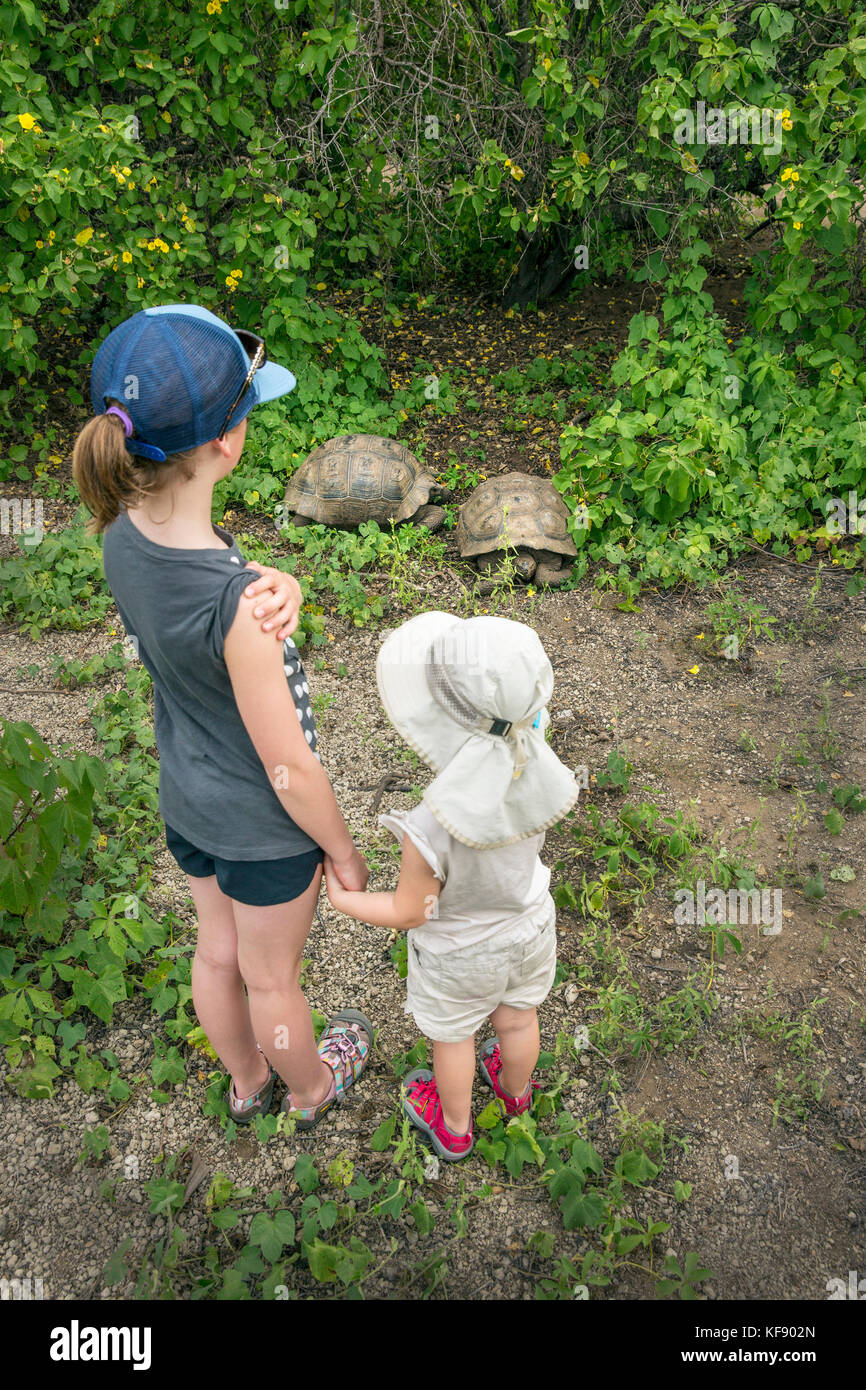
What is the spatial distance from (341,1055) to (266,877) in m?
0.91

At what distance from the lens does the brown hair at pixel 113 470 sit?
50.4 inches

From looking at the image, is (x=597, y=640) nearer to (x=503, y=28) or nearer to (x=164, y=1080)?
(x=164, y=1080)

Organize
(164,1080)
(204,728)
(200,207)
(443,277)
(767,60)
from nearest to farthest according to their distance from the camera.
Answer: (204,728) < (164,1080) < (767,60) < (200,207) < (443,277)

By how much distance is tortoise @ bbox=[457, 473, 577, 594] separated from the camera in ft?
13.9

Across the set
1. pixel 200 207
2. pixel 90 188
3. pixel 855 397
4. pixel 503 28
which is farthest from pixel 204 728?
pixel 503 28

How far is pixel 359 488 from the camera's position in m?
4.54

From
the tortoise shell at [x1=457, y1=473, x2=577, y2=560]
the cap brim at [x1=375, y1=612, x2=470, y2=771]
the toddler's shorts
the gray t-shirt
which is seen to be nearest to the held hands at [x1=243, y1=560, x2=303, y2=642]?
the gray t-shirt

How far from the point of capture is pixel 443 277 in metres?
7.35

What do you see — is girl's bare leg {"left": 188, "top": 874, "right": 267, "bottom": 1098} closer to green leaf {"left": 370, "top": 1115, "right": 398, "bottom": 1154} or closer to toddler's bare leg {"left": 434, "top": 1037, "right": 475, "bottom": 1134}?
green leaf {"left": 370, "top": 1115, "right": 398, "bottom": 1154}

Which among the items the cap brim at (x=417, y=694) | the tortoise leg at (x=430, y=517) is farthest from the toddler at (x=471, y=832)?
the tortoise leg at (x=430, y=517)

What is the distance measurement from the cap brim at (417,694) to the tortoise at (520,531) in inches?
109

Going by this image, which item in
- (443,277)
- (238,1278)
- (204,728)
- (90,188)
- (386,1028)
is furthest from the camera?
(443,277)

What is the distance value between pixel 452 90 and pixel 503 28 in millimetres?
550

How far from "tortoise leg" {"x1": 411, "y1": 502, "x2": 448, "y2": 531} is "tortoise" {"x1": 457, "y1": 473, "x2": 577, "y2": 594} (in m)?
0.23
